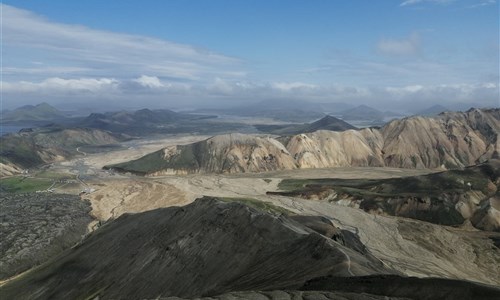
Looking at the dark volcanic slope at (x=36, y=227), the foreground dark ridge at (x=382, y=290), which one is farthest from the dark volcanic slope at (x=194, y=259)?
the dark volcanic slope at (x=36, y=227)

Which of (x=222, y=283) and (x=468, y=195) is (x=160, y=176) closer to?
(x=468, y=195)

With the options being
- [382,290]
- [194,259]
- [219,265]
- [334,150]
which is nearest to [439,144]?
[334,150]

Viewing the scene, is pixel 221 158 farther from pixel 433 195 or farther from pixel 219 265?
pixel 219 265

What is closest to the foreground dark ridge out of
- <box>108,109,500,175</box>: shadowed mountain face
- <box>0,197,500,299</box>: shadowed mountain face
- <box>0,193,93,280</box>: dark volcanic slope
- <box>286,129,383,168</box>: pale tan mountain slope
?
<box>0,197,500,299</box>: shadowed mountain face

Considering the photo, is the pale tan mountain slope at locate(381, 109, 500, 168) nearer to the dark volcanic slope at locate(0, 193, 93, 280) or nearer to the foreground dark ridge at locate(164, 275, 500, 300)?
the dark volcanic slope at locate(0, 193, 93, 280)

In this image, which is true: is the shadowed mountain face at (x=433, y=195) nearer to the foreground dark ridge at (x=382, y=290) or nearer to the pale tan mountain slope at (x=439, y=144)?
the pale tan mountain slope at (x=439, y=144)

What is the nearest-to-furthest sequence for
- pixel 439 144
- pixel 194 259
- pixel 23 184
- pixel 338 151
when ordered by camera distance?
1. pixel 194 259
2. pixel 23 184
3. pixel 338 151
4. pixel 439 144

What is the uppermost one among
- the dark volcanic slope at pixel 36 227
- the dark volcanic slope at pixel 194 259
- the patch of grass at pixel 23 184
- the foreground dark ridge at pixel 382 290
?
the foreground dark ridge at pixel 382 290
